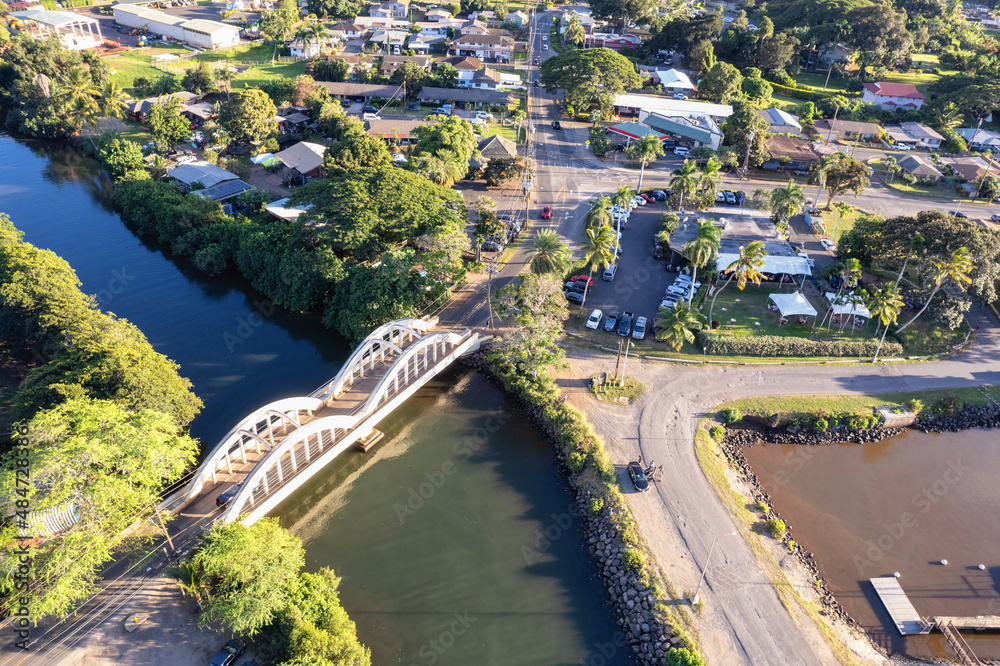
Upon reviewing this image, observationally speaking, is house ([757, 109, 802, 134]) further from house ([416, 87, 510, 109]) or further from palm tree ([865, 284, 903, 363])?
palm tree ([865, 284, 903, 363])

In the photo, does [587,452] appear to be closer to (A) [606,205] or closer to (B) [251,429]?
(B) [251,429]

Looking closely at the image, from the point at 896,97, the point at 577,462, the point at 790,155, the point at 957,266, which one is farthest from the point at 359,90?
the point at 896,97

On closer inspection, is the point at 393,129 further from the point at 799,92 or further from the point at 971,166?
the point at 971,166

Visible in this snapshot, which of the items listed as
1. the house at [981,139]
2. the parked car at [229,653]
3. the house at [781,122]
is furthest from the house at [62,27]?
the house at [981,139]

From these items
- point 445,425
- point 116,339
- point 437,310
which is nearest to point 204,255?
point 116,339

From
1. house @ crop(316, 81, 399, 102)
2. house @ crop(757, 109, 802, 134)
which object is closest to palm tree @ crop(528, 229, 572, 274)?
house @ crop(757, 109, 802, 134)

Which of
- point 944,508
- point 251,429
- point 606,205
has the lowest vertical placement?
point 944,508

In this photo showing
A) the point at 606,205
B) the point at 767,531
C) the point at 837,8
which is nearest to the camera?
the point at 767,531
